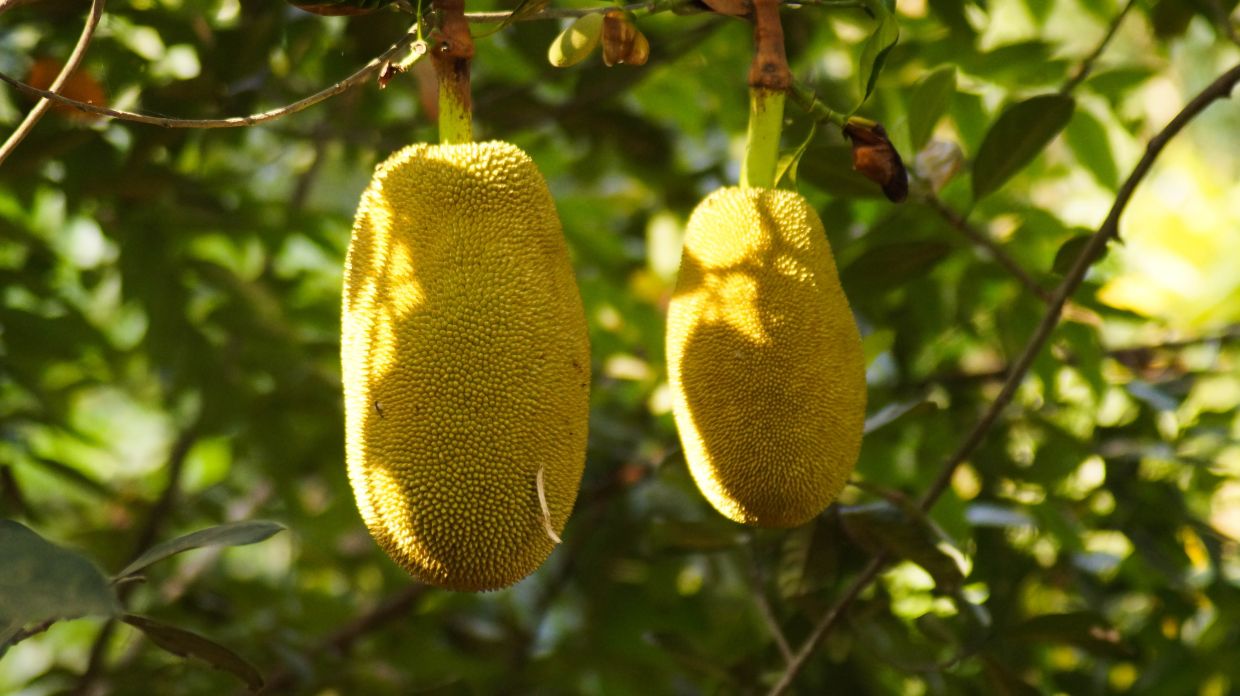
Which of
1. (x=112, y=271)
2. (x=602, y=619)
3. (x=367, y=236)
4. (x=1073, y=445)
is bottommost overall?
(x=602, y=619)

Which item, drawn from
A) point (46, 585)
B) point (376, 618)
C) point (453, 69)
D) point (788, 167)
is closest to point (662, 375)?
point (376, 618)

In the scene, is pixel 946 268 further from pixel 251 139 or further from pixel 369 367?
pixel 251 139

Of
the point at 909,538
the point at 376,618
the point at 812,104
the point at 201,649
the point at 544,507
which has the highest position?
the point at 812,104

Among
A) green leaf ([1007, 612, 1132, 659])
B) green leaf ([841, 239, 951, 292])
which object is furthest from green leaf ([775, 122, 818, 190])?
green leaf ([1007, 612, 1132, 659])

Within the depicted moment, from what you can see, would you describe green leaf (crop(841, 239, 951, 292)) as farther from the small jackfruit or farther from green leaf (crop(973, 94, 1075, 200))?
the small jackfruit

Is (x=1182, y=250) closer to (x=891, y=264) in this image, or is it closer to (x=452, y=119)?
(x=891, y=264)

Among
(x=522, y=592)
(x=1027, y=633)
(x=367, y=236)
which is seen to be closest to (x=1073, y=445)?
(x=1027, y=633)

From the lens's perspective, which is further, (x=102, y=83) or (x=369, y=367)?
(x=102, y=83)
